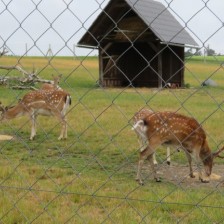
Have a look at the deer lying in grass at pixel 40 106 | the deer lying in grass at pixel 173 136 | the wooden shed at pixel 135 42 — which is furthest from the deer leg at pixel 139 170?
the wooden shed at pixel 135 42

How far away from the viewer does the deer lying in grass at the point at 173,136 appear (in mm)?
6480

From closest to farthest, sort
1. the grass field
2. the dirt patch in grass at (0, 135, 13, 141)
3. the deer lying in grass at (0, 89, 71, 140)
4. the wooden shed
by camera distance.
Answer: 1. the grass field
2. the dirt patch in grass at (0, 135, 13, 141)
3. the deer lying in grass at (0, 89, 71, 140)
4. the wooden shed

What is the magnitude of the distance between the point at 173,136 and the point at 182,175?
3.07 feet

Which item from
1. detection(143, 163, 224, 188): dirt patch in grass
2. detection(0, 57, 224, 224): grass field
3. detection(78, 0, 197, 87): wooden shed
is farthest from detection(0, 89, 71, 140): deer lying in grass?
detection(78, 0, 197, 87): wooden shed

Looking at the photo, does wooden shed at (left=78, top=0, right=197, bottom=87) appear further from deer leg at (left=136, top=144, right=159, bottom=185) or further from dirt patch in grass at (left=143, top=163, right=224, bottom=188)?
deer leg at (left=136, top=144, right=159, bottom=185)

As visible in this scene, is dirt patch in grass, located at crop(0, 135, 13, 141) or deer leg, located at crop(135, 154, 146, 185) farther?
dirt patch in grass, located at crop(0, 135, 13, 141)

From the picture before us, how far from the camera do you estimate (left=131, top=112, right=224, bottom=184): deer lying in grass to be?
6480 mm

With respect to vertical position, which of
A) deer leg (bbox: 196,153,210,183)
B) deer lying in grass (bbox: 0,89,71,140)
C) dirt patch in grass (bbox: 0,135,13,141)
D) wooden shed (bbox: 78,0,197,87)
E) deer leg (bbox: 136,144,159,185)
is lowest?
wooden shed (bbox: 78,0,197,87)

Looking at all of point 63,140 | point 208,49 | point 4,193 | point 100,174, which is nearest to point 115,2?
point 63,140

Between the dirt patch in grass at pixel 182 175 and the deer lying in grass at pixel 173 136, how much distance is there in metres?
0.14

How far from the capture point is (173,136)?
644 cm

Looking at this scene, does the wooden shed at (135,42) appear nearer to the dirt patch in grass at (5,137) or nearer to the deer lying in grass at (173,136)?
the dirt patch in grass at (5,137)

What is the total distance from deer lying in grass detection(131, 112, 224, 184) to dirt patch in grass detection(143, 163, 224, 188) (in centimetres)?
14

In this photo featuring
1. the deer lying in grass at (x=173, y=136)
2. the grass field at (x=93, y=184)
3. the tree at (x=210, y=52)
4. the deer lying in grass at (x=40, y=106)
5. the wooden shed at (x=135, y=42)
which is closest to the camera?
the tree at (x=210, y=52)
